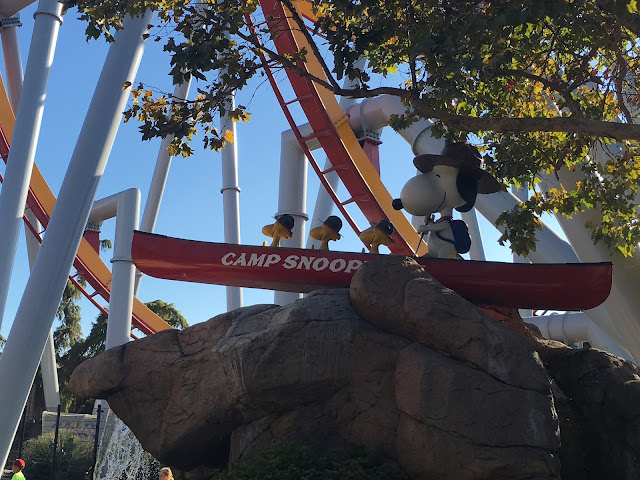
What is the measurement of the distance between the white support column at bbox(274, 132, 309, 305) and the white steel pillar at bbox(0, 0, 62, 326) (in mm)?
5271

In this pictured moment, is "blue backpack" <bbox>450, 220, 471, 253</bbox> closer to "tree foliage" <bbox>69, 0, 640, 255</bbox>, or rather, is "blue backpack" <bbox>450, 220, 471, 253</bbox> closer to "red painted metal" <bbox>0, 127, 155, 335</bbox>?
"tree foliage" <bbox>69, 0, 640, 255</bbox>

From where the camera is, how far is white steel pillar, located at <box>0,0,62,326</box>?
1197 cm

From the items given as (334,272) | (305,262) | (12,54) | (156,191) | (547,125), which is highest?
(12,54)

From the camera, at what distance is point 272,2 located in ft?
48.0

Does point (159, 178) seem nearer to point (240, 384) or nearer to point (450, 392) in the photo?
point (240, 384)

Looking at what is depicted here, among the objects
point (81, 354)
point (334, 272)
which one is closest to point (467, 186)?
point (334, 272)

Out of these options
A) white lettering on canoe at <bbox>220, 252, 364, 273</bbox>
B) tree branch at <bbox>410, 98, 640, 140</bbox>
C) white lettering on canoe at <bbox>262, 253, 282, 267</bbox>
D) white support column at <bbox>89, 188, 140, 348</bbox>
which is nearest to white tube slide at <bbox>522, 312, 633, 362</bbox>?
white support column at <bbox>89, 188, 140, 348</bbox>

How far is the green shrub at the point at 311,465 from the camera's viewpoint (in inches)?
255

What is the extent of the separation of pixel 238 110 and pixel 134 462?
6.48m

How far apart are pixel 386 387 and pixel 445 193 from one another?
291cm

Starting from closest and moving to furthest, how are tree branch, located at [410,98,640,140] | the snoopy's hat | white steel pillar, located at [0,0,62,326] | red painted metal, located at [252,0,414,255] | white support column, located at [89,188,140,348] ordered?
tree branch, located at [410,98,640,140] < the snoopy's hat < white steel pillar, located at [0,0,62,326] < red painted metal, located at [252,0,414,255] < white support column, located at [89,188,140,348]

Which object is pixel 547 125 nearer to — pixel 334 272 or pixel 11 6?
pixel 334 272

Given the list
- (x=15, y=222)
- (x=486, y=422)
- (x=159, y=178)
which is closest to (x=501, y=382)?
(x=486, y=422)

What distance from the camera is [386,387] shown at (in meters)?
7.04
